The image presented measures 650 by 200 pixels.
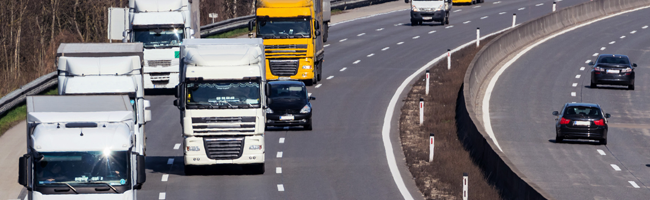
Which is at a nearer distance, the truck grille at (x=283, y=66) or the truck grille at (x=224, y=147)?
the truck grille at (x=224, y=147)

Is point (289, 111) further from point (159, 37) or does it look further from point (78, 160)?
point (78, 160)

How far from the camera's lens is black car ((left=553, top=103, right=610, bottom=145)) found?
31984 mm

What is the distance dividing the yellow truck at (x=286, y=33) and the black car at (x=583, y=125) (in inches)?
457

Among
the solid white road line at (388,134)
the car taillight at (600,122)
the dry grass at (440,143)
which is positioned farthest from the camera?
the car taillight at (600,122)

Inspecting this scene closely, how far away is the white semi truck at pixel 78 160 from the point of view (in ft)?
54.3

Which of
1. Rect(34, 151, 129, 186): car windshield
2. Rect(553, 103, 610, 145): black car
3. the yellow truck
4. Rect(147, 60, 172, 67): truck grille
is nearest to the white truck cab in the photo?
the yellow truck

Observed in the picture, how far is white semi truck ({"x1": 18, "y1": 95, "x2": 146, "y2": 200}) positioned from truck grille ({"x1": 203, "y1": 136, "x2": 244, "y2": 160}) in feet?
21.7

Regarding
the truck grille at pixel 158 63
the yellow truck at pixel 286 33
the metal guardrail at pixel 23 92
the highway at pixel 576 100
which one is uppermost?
the yellow truck at pixel 286 33

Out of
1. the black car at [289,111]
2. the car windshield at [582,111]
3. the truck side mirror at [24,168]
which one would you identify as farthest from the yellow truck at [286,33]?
the truck side mirror at [24,168]

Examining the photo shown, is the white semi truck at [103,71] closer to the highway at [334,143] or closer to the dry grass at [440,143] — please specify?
the highway at [334,143]

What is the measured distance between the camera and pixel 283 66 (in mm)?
39875

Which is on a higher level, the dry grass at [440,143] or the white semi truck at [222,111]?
the white semi truck at [222,111]

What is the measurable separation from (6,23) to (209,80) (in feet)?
102

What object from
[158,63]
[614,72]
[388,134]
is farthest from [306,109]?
[614,72]
